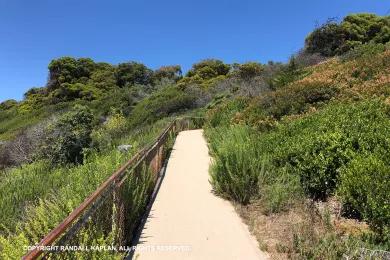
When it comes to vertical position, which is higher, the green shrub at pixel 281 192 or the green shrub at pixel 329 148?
the green shrub at pixel 329 148

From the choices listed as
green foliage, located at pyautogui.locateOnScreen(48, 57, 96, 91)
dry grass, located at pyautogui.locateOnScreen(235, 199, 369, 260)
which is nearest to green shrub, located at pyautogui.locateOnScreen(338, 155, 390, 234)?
dry grass, located at pyautogui.locateOnScreen(235, 199, 369, 260)

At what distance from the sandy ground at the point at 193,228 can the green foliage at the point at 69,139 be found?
24.1 ft

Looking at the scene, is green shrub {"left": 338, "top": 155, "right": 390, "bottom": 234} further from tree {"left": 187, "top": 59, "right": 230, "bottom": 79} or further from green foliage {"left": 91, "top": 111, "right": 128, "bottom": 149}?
tree {"left": 187, "top": 59, "right": 230, "bottom": 79}

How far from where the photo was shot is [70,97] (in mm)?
57688

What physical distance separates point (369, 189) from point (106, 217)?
367 cm

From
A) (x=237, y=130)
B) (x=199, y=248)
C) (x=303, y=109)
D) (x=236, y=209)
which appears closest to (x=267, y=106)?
(x=303, y=109)

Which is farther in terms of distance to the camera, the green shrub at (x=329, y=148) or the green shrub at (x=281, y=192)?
the green shrub at (x=329, y=148)

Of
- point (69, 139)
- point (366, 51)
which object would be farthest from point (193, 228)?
point (366, 51)

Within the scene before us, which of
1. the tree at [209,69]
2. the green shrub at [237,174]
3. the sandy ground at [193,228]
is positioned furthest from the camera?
the tree at [209,69]

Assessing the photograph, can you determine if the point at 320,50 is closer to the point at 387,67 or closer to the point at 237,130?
→ the point at 387,67

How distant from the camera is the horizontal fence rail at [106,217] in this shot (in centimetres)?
384

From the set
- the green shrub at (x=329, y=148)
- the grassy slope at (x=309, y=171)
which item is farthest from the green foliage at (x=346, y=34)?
the green shrub at (x=329, y=148)

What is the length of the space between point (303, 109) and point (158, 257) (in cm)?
1143

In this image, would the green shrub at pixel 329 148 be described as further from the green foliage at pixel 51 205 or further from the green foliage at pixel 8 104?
the green foliage at pixel 8 104
